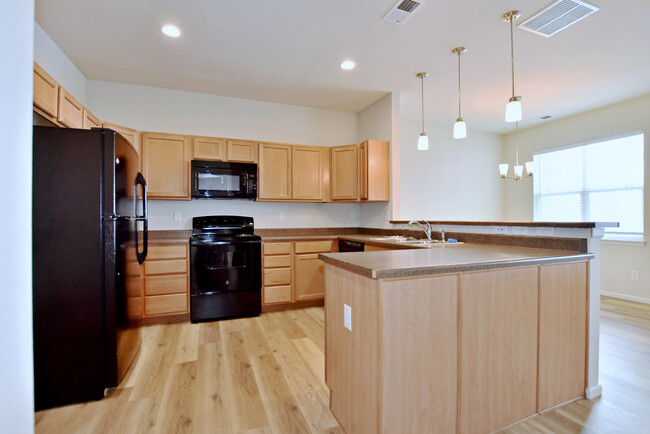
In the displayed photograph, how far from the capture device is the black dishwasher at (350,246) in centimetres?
352

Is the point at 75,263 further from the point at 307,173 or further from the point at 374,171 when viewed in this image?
the point at 374,171

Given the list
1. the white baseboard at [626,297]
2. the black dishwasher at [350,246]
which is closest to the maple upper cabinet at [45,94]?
the black dishwasher at [350,246]

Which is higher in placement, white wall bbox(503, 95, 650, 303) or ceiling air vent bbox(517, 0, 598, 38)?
ceiling air vent bbox(517, 0, 598, 38)

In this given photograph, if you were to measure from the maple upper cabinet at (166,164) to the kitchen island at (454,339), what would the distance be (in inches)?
103

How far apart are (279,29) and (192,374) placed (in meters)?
2.83

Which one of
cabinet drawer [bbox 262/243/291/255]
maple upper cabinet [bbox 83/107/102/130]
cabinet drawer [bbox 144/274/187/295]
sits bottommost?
cabinet drawer [bbox 144/274/187/295]

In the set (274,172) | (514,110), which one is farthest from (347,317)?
(274,172)

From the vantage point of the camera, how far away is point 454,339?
1.42 m

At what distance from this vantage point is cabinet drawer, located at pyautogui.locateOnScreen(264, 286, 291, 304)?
3.66 metres

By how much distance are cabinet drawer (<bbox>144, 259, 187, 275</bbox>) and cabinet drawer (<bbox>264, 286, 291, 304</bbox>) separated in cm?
96

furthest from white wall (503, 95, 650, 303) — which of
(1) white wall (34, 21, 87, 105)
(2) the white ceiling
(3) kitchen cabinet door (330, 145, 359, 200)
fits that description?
(1) white wall (34, 21, 87, 105)

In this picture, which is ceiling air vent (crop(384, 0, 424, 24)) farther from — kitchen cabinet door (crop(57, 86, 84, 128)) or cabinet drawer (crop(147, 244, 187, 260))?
cabinet drawer (crop(147, 244, 187, 260))

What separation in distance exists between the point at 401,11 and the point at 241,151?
7.70 feet

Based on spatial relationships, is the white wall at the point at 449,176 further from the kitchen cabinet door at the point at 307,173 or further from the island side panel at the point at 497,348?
the island side panel at the point at 497,348
